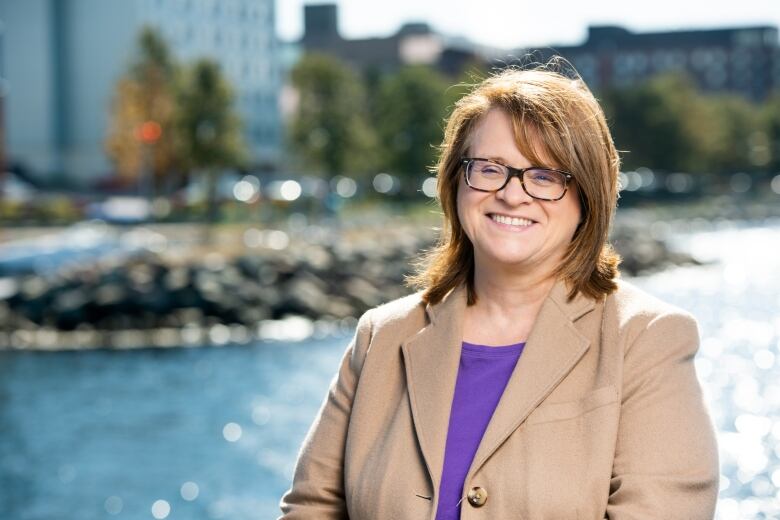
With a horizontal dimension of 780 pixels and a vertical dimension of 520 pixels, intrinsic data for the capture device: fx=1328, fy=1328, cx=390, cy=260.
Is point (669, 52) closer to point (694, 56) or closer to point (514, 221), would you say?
point (694, 56)

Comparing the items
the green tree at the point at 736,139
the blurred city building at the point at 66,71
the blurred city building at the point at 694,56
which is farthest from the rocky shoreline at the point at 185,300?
the blurred city building at the point at 694,56

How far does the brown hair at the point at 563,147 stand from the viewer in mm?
2586

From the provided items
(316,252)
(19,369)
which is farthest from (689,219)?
(19,369)

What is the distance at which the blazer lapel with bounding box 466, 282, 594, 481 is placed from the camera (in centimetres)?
255

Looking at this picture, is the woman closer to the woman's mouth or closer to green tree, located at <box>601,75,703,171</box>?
the woman's mouth

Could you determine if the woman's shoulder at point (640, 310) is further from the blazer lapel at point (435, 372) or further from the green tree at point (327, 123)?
the green tree at point (327, 123)

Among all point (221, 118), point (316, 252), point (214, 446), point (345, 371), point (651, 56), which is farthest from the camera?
point (651, 56)

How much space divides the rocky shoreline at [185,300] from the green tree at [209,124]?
1148 centimetres

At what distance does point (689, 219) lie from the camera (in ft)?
242

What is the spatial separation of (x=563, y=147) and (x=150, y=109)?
169 ft

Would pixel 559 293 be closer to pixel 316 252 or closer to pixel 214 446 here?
pixel 214 446

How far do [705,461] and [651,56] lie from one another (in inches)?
4878

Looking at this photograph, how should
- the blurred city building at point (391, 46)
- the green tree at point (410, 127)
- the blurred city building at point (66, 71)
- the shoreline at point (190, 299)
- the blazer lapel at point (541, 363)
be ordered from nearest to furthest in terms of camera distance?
the blazer lapel at point (541, 363) → the shoreline at point (190, 299) → the green tree at point (410, 127) → the blurred city building at point (66, 71) → the blurred city building at point (391, 46)

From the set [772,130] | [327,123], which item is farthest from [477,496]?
[772,130]
